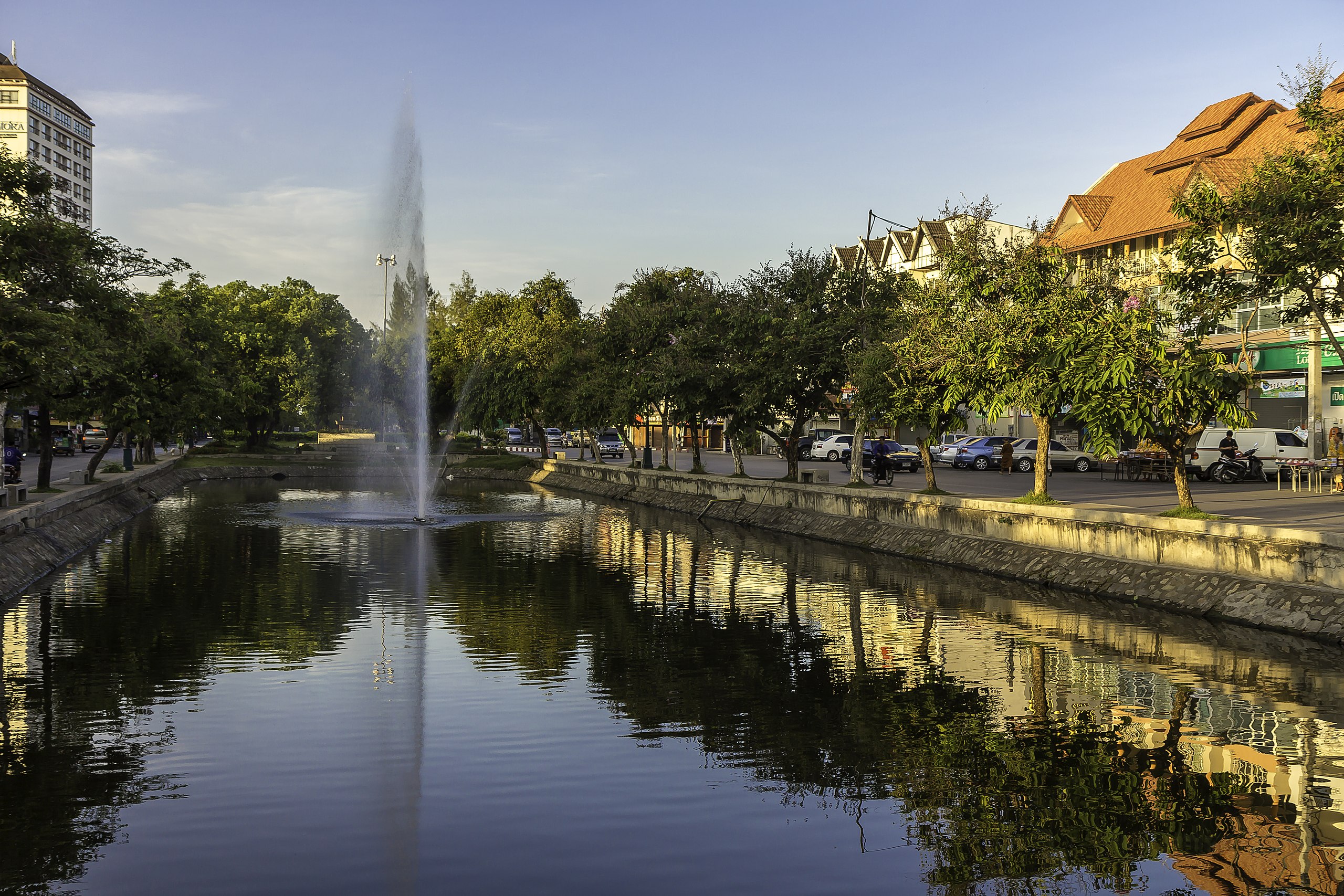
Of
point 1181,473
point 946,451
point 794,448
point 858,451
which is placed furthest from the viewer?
point 946,451

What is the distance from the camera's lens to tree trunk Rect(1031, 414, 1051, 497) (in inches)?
1003

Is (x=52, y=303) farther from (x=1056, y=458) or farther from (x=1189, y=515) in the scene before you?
(x=1056, y=458)

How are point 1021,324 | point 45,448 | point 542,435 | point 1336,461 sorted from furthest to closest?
point 542,435 → point 45,448 → point 1336,461 → point 1021,324

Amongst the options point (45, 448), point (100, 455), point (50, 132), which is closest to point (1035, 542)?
point (45, 448)

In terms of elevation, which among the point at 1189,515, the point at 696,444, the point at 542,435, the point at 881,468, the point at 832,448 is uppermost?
the point at 542,435

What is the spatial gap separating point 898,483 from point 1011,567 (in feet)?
71.5

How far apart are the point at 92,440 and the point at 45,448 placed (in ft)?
200

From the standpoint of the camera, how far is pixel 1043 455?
2622 cm

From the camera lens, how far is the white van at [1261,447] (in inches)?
1638

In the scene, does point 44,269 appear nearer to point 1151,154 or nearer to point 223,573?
point 223,573

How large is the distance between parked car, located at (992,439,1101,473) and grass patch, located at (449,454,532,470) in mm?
27814

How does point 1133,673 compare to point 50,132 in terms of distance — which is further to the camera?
point 50,132

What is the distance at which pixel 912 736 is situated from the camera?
10.8 metres

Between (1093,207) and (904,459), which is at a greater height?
(1093,207)
